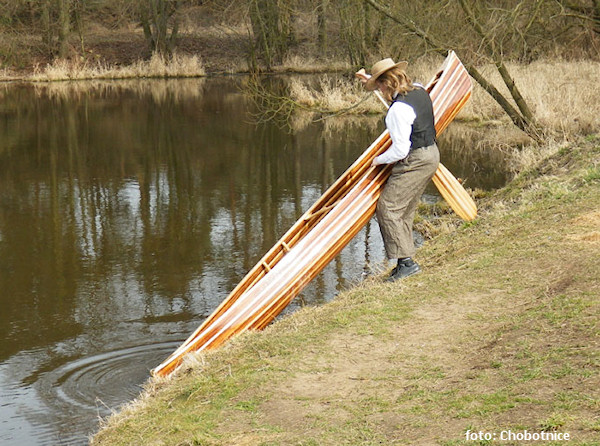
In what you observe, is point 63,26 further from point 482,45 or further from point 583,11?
point 583,11

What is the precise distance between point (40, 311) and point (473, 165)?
997 cm

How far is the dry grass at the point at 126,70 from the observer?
3647cm

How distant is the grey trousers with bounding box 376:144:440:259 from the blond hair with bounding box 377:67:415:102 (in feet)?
1.84

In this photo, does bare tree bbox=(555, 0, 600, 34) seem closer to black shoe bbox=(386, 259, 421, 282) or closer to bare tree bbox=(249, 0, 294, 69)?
black shoe bbox=(386, 259, 421, 282)

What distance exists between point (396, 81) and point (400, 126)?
39 cm

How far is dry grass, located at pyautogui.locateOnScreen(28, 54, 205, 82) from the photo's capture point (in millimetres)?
36469

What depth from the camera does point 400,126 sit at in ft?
23.2

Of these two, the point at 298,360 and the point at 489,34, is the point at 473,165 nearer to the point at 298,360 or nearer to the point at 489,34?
the point at 489,34

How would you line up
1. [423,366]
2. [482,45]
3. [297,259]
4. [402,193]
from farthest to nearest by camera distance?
1. [482,45]
2. [297,259]
3. [402,193]
4. [423,366]

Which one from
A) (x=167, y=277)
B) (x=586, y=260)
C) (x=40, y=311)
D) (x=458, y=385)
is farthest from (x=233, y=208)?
(x=458, y=385)

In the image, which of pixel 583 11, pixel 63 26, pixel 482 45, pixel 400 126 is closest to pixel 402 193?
pixel 400 126

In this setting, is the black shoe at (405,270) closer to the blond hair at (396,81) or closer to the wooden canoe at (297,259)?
the wooden canoe at (297,259)

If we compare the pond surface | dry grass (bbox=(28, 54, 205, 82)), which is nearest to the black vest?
the pond surface

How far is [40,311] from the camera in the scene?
9.35 meters
